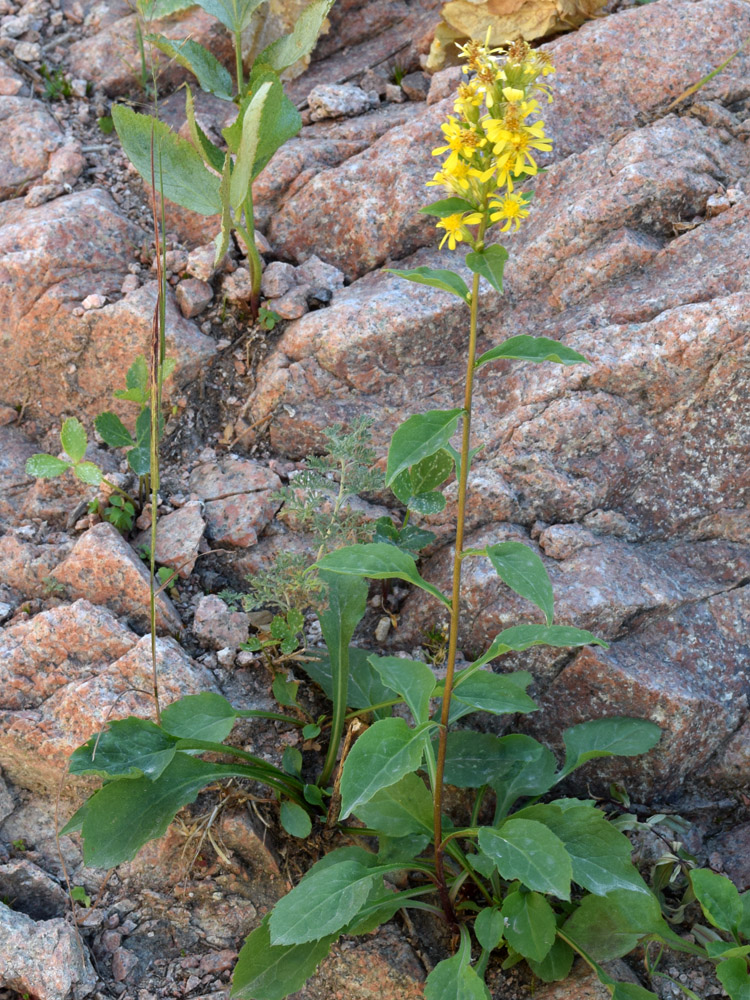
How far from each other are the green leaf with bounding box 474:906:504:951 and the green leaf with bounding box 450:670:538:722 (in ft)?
1.80

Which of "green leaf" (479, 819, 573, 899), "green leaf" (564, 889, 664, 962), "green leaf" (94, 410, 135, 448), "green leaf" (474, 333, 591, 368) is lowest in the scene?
"green leaf" (564, 889, 664, 962)

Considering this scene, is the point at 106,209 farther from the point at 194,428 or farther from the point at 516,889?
the point at 516,889

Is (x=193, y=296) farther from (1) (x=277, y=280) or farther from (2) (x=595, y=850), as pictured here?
(2) (x=595, y=850)

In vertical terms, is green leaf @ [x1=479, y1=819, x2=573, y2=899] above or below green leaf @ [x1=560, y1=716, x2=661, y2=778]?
above

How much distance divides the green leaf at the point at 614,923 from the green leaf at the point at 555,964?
0.23ft

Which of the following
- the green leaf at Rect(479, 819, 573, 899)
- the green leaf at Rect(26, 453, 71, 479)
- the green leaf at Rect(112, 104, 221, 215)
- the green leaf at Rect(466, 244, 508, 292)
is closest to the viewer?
the green leaf at Rect(466, 244, 508, 292)

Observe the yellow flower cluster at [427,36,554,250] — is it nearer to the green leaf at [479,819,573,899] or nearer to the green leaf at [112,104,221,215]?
the green leaf at [479,819,573,899]

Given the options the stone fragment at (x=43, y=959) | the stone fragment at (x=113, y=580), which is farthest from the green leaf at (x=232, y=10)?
the stone fragment at (x=43, y=959)

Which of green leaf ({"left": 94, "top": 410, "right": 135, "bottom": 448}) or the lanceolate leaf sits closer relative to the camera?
the lanceolate leaf

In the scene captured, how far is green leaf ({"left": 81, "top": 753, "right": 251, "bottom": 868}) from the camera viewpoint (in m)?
2.44

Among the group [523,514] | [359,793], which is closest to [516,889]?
[359,793]

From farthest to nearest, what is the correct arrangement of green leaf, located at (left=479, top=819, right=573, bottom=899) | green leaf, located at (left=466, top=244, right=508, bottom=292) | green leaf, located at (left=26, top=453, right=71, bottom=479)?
green leaf, located at (left=26, top=453, right=71, bottom=479) < green leaf, located at (left=479, top=819, right=573, bottom=899) < green leaf, located at (left=466, top=244, right=508, bottom=292)

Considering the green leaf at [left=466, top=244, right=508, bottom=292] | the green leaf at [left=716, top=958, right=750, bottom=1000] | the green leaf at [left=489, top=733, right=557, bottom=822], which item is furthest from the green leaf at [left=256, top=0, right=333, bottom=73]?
the green leaf at [left=716, top=958, right=750, bottom=1000]

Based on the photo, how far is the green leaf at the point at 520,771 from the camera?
2.72 meters
